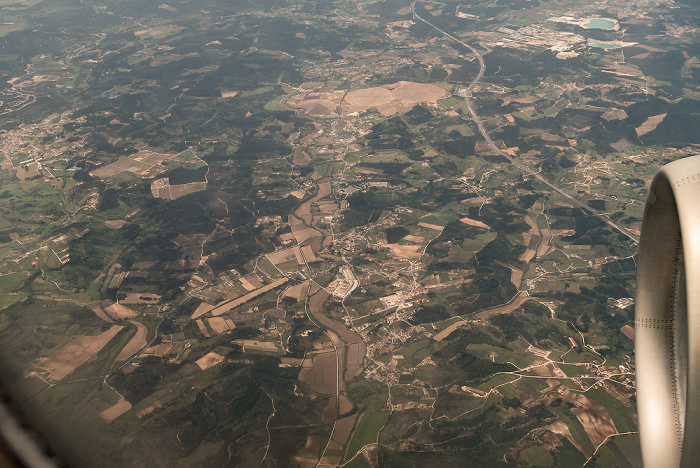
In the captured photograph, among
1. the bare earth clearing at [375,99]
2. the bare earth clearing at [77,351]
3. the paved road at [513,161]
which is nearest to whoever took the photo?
the bare earth clearing at [77,351]

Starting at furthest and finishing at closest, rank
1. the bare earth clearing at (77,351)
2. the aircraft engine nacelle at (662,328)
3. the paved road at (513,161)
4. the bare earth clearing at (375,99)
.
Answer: the bare earth clearing at (375,99) < the paved road at (513,161) < the bare earth clearing at (77,351) < the aircraft engine nacelle at (662,328)

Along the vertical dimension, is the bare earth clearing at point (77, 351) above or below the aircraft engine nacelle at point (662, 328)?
below

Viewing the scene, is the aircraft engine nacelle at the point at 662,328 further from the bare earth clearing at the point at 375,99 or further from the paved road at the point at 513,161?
the bare earth clearing at the point at 375,99

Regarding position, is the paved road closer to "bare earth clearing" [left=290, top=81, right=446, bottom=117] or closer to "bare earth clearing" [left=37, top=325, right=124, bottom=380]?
"bare earth clearing" [left=290, top=81, right=446, bottom=117]

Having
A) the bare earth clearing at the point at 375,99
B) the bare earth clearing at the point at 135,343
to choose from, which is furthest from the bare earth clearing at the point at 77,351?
the bare earth clearing at the point at 375,99

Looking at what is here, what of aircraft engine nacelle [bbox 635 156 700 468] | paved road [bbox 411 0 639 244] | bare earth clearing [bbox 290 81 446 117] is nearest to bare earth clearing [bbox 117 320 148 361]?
aircraft engine nacelle [bbox 635 156 700 468]

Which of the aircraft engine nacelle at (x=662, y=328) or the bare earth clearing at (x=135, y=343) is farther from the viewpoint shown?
the bare earth clearing at (x=135, y=343)

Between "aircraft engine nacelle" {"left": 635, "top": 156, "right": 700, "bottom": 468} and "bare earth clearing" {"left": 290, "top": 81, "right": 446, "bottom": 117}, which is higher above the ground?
"aircraft engine nacelle" {"left": 635, "top": 156, "right": 700, "bottom": 468}

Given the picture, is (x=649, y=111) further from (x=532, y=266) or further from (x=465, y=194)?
(x=532, y=266)

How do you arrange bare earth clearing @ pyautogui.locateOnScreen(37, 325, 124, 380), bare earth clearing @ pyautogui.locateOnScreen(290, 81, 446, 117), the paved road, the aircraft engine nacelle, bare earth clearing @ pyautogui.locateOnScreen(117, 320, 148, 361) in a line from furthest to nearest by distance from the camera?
bare earth clearing @ pyautogui.locateOnScreen(290, 81, 446, 117) < the paved road < bare earth clearing @ pyautogui.locateOnScreen(117, 320, 148, 361) < bare earth clearing @ pyautogui.locateOnScreen(37, 325, 124, 380) < the aircraft engine nacelle

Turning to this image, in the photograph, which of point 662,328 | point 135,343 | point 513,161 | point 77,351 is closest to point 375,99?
point 513,161

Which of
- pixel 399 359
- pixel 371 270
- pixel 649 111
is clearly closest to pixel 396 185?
pixel 371 270
